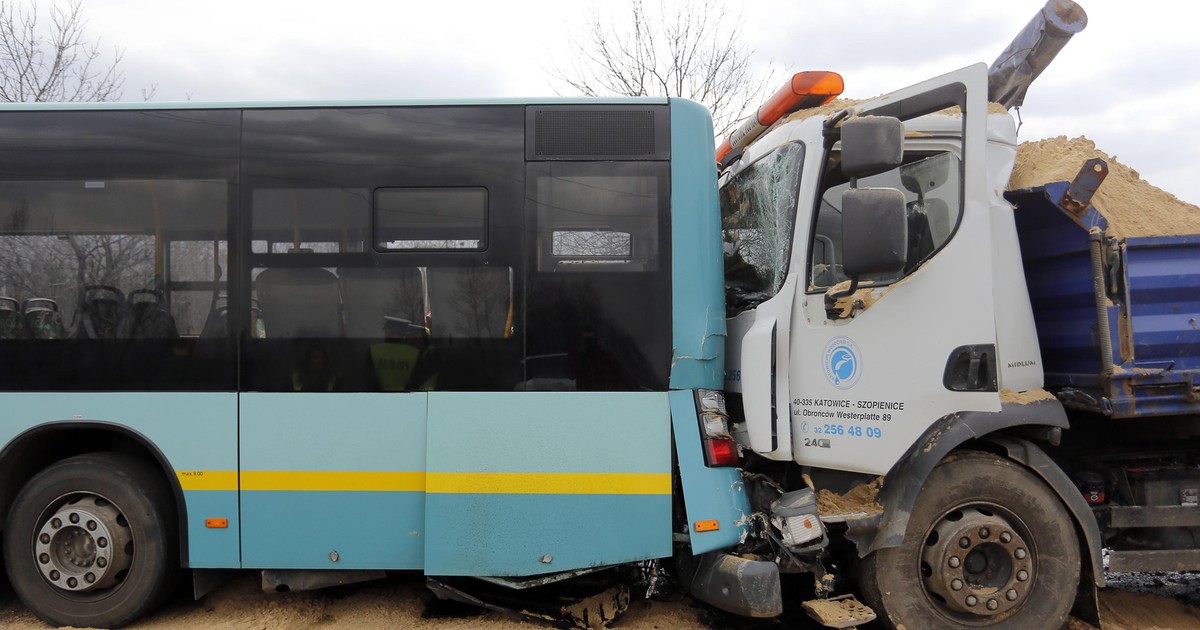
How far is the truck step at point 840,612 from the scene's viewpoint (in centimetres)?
368

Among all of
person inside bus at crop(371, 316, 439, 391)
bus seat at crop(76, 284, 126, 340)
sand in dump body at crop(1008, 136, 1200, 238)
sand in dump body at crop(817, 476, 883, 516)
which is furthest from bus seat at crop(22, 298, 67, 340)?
sand in dump body at crop(1008, 136, 1200, 238)

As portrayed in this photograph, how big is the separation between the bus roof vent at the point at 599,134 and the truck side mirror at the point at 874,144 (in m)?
1.03

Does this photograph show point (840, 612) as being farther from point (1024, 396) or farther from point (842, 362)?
point (1024, 396)

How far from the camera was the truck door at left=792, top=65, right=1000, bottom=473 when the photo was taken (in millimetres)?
3635

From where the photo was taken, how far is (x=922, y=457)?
3.71m

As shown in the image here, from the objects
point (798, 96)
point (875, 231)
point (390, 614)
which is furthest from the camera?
point (390, 614)

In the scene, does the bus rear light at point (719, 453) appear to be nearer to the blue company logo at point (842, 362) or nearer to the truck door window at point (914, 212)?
the blue company logo at point (842, 362)

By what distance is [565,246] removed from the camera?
13.1 feet

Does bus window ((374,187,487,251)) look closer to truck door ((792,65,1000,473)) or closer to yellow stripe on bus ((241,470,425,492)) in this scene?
yellow stripe on bus ((241,470,425,492))

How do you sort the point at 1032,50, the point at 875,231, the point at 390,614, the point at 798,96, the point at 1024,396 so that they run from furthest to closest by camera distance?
1. the point at 1032,50
2. the point at 390,614
3. the point at 798,96
4. the point at 1024,396
5. the point at 875,231

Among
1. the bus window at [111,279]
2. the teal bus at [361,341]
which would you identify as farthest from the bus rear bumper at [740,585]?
the bus window at [111,279]

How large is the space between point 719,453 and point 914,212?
1745 millimetres

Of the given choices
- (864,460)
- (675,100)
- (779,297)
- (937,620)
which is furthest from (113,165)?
(937,620)

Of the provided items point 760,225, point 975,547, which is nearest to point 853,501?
point 975,547
